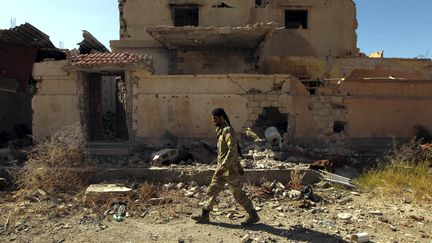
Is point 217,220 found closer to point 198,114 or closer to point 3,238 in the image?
point 3,238

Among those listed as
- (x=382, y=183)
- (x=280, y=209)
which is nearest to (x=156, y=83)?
(x=280, y=209)

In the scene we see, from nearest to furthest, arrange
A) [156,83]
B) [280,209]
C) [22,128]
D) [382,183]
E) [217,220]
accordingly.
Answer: [217,220] < [280,209] < [382,183] < [156,83] < [22,128]

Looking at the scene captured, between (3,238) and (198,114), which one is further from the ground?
(198,114)

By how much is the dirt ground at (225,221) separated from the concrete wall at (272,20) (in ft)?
27.0

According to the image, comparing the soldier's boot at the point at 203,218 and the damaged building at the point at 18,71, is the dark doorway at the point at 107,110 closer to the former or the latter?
the damaged building at the point at 18,71

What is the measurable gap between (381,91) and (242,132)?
4.31 m

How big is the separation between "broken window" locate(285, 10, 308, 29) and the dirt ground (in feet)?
35.8

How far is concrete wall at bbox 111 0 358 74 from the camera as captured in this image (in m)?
14.8

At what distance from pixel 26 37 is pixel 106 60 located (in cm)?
450

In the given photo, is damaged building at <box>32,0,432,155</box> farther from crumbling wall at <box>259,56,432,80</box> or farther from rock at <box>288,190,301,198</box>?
rock at <box>288,190,301,198</box>

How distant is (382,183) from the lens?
24.4 ft

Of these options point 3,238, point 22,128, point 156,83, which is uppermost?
point 156,83

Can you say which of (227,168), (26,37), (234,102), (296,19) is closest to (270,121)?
(234,102)

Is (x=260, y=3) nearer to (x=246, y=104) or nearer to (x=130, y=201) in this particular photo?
(x=246, y=104)
